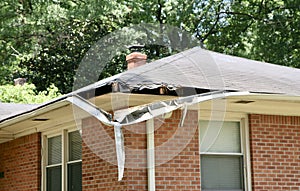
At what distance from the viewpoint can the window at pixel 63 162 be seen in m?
9.84

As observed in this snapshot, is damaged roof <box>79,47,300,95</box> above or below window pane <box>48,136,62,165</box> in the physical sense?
above

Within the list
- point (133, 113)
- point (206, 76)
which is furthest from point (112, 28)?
point (133, 113)

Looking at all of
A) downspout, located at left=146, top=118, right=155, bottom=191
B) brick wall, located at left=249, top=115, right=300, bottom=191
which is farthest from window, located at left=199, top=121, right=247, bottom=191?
downspout, located at left=146, top=118, right=155, bottom=191

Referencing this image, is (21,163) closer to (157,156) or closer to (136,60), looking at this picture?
(136,60)

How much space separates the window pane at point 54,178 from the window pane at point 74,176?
417mm

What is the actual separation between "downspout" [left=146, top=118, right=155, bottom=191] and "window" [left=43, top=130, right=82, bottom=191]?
74.7 inches

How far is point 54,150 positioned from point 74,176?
988mm

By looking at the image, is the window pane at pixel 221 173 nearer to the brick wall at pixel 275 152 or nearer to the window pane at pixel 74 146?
the brick wall at pixel 275 152

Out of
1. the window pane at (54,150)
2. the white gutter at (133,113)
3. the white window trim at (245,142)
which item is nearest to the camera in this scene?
the white gutter at (133,113)

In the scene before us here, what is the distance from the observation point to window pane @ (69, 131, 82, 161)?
980 centimetres

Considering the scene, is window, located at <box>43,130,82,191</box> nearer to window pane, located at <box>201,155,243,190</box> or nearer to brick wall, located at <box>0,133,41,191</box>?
brick wall, located at <box>0,133,41,191</box>

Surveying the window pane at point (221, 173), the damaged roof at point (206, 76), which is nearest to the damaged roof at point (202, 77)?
the damaged roof at point (206, 76)

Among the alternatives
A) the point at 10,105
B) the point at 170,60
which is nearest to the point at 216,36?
the point at 10,105

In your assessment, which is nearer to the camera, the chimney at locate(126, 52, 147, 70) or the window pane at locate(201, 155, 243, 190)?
the window pane at locate(201, 155, 243, 190)
